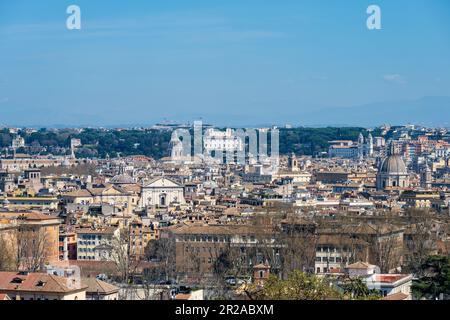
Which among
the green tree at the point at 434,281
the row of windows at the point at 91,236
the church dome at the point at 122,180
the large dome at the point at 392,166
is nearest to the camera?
the green tree at the point at 434,281

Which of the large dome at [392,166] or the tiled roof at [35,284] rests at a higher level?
the tiled roof at [35,284]

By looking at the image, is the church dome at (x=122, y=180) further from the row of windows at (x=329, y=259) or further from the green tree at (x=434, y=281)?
the green tree at (x=434, y=281)

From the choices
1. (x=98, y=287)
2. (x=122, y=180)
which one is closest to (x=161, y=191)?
(x=122, y=180)

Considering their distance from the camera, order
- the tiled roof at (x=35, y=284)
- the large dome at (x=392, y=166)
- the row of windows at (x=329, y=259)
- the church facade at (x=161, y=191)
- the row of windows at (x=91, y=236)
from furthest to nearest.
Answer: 1. the large dome at (x=392, y=166)
2. the church facade at (x=161, y=191)
3. the row of windows at (x=91, y=236)
4. the row of windows at (x=329, y=259)
5. the tiled roof at (x=35, y=284)

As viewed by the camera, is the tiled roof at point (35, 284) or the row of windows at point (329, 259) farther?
the row of windows at point (329, 259)

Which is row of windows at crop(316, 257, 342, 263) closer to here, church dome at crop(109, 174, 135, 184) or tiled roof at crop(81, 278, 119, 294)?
tiled roof at crop(81, 278, 119, 294)

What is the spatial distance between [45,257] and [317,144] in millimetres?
44775

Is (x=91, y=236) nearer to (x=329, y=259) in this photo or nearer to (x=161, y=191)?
(x=329, y=259)

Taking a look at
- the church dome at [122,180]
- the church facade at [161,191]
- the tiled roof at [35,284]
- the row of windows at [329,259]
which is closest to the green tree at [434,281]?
the tiled roof at [35,284]

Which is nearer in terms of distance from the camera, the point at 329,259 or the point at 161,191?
the point at 329,259

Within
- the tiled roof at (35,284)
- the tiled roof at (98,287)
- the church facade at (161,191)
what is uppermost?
the tiled roof at (35,284)

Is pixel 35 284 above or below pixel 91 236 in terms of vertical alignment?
above

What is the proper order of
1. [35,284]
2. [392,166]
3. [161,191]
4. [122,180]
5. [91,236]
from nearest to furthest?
[35,284]
[91,236]
[161,191]
[122,180]
[392,166]
